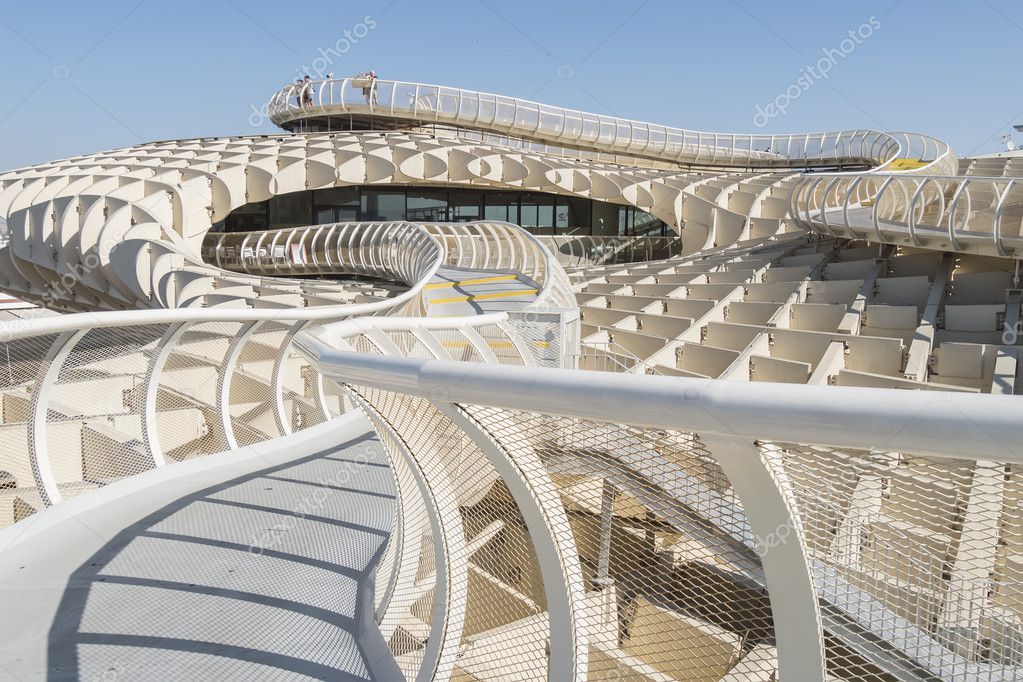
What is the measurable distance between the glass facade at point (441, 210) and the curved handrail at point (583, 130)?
2829mm

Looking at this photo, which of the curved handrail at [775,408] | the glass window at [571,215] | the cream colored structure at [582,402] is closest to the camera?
the curved handrail at [775,408]

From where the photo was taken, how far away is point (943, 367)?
33.2ft

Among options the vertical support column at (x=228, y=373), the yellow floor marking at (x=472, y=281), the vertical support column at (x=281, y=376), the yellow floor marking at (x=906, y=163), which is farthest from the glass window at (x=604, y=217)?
the vertical support column at (x=228, y=373)

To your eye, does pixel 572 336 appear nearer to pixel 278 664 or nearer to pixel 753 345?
pixel 753 345

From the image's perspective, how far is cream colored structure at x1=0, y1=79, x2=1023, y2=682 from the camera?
1.83 m

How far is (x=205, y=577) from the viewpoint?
401 centimetres

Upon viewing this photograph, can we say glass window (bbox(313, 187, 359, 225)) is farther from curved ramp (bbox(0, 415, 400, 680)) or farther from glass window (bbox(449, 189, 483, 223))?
curved ramp (bbox(0, 415, 400, 680))

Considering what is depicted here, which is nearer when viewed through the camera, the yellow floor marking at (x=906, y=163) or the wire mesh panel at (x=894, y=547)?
the wire mesh panel at (x=894, y=547)

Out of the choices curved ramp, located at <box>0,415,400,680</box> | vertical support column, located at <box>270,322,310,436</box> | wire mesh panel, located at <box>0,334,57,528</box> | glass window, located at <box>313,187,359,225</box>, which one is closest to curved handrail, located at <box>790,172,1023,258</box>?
vertical support column, located at <box>270,322,310,436</box>

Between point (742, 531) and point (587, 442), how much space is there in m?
0.50

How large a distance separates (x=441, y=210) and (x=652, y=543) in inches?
1176

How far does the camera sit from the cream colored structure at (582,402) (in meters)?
1.83

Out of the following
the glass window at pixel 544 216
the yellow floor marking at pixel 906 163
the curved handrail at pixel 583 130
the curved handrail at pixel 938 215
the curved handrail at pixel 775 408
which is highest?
the curved handrail at pixel 583 130

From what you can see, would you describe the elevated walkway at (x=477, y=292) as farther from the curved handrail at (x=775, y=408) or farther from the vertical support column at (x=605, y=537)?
the curved handrail at (x=775, y=408)
